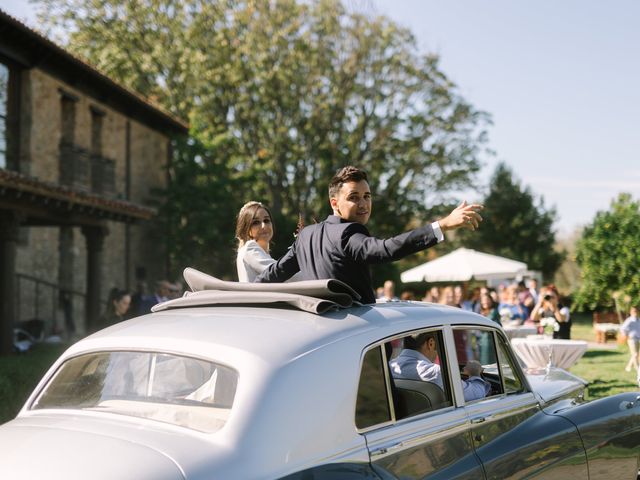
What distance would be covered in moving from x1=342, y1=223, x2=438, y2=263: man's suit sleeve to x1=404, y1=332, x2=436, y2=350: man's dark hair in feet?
1.29

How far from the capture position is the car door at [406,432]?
2963mm

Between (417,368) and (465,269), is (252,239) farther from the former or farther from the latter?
(465,269)

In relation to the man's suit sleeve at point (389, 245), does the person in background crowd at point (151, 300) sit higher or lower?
lower

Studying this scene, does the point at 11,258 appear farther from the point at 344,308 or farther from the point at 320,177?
the point at 320,177

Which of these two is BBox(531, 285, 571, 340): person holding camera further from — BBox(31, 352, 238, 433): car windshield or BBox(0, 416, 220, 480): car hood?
BBox(0, 416, 220, 480): car hood

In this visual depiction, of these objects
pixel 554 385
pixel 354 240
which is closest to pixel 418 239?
pixel 354 240

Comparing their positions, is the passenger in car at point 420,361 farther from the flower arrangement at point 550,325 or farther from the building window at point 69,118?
the building window at point 69,118

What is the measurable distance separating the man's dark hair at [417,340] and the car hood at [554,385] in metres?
1.05

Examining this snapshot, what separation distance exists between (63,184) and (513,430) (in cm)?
1814

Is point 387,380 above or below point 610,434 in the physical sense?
above

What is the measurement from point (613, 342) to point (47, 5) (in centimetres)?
2634

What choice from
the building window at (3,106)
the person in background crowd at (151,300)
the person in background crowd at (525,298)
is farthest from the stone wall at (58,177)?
the person in background crowd at (525,298)

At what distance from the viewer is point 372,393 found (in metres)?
3.05

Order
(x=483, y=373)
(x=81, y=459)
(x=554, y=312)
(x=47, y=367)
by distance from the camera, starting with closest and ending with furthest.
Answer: (x=81, y=459) → (x=483, y=373) → (x=47, y=367) → (x=554, y=312)
